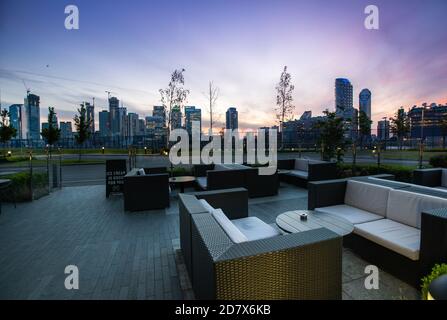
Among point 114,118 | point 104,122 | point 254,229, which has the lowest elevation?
point 254,229

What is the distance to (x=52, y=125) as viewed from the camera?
16828 mm

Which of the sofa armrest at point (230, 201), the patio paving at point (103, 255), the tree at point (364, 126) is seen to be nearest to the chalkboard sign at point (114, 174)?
the patio paving at point (103, 255)

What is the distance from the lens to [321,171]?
7598 millimetres

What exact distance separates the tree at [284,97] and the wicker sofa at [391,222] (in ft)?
35.4

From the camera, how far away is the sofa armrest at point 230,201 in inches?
141

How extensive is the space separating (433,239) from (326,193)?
1.88 meters

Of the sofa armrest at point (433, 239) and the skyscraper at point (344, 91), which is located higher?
the skyscraper at point (344, 91)

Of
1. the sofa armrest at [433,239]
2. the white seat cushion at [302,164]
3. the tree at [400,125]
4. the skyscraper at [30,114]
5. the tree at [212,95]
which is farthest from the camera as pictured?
the tree at [400,125]

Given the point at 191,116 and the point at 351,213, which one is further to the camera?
the point at 191,116

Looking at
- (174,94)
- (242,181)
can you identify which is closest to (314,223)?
(242,181)

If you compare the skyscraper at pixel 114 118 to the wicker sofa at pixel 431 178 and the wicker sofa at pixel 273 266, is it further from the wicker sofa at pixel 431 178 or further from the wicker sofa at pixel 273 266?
the wicker sofa at pixel 273 266

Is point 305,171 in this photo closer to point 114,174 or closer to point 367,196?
point 367,196

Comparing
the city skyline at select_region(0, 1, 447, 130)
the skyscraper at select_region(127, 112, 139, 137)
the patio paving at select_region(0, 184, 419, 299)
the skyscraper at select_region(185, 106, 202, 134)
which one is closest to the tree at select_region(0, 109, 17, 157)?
the city skyline at select_region(0, 1, 447, 130)

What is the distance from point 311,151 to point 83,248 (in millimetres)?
18601
